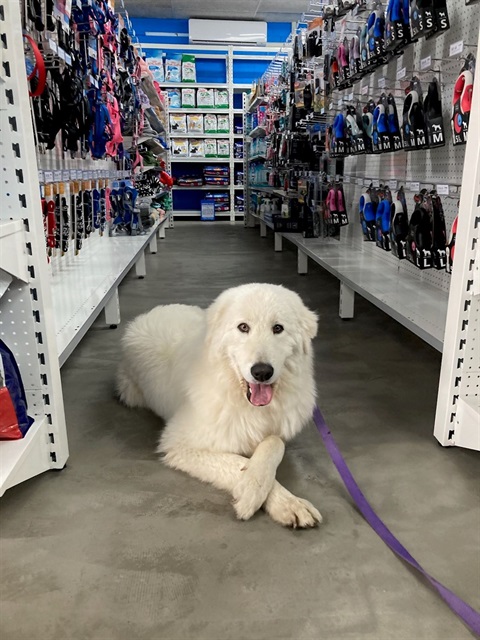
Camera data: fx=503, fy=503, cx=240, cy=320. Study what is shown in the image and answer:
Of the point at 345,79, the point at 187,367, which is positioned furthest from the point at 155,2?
the point at 187,367

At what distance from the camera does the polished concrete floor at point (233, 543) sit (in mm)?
1347

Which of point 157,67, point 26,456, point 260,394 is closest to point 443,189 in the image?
point 260,394

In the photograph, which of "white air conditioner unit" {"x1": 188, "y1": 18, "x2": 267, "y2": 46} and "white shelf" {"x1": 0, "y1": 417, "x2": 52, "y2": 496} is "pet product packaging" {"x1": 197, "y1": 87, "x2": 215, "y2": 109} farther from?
"white shelf" {"x1": 0, "y1": 417, "x2": 52, "y2": 496}

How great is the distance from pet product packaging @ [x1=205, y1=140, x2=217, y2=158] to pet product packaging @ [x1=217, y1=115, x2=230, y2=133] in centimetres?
33

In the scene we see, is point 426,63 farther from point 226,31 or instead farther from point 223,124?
point 226,31

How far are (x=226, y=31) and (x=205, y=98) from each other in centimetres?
173

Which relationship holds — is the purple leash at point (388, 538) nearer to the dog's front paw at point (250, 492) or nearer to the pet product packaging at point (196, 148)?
the dog's front paw at point (250, 492)

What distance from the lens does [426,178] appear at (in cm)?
349

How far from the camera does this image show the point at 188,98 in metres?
12.3

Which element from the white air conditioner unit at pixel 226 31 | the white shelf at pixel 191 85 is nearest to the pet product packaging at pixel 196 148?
the white shelf at pixel 191 85

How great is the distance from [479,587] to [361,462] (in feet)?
2.39

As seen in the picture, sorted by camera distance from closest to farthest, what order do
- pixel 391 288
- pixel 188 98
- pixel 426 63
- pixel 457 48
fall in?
pixel 457 48 < pixel 426 63 < pixel 391 288 < pixel 188 98

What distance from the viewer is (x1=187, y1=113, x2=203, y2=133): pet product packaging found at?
40.7 feet

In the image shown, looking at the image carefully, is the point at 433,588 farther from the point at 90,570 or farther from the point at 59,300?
the point at 59,300
